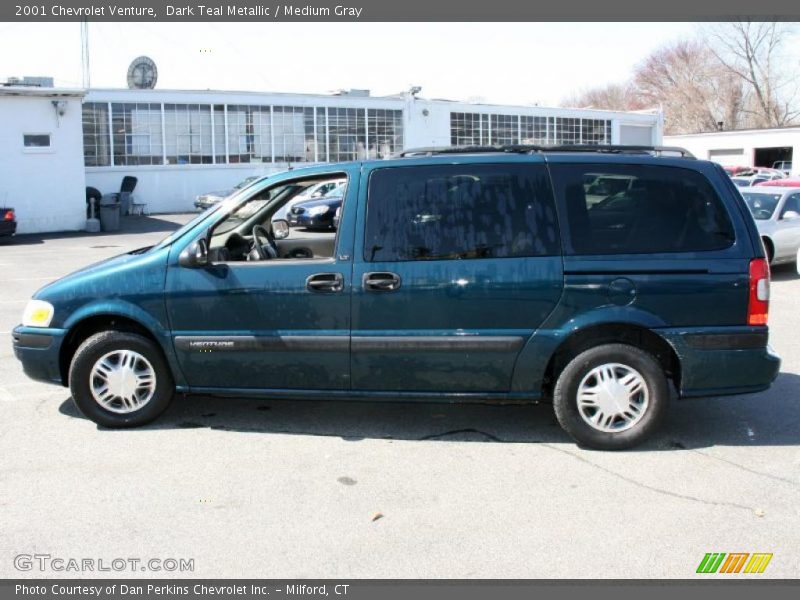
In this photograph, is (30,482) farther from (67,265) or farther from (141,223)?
(141,223)

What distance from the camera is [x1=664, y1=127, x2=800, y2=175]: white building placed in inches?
2019

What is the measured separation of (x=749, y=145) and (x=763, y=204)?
142 feet

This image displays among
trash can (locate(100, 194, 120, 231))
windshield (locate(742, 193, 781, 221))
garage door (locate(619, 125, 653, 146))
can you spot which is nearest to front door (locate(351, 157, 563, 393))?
windshield (locate(742, 193, 781, 221))

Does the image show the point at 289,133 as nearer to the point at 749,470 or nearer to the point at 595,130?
the point at 595,130

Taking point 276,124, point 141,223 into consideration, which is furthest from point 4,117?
point 276,124

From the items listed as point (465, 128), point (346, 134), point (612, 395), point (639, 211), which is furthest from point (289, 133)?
point (612, 395)

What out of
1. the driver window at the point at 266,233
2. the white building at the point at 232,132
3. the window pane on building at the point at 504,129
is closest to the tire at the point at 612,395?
the driver window at the point at 266,233

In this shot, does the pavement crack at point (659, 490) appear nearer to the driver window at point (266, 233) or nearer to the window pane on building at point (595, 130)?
the driver window at point (266, 233)

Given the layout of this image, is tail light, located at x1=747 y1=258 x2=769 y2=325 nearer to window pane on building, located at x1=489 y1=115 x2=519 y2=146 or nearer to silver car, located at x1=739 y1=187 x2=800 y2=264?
silver car, located at x1=739 y1=187 x2=800 y2=264

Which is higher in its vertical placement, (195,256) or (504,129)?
(504,129)

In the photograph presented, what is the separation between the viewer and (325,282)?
5.23 metres

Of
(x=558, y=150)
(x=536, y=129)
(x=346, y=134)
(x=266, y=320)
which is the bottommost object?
(x=266, y=320)

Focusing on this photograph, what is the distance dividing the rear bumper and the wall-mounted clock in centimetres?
3012

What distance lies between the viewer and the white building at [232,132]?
30.0 meters
